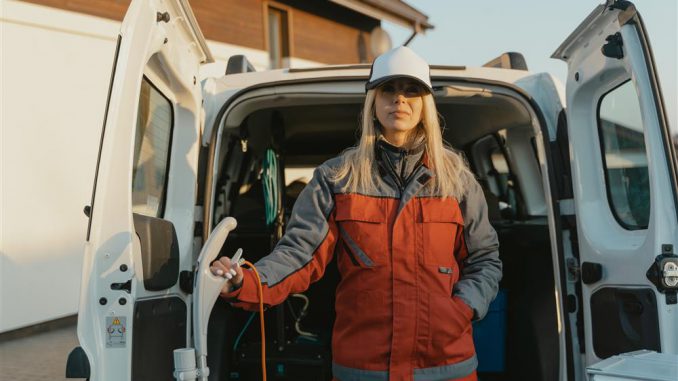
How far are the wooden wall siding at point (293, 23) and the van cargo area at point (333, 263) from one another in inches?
155

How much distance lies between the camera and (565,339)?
2.78m

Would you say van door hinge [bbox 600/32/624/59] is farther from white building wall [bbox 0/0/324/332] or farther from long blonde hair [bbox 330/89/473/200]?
white building wall [bbox 0/0/324/332]

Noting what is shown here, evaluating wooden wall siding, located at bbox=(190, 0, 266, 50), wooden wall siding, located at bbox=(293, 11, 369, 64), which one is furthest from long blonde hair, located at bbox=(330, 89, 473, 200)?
wooden wall siding, located at bbox=(293, 11, 369, 64)

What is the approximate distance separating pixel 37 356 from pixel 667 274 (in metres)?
5.64

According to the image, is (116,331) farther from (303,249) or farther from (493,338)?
(493,338)

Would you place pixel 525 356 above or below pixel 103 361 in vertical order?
below

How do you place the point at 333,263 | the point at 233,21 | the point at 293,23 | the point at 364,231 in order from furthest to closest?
the point at 293,23
the point at 233,21
the point at 333,263
the point at 364,231

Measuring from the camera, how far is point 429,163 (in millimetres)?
2346

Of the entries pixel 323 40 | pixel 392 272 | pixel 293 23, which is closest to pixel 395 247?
pixel 392 272

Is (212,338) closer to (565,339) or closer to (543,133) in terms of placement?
(565,339)

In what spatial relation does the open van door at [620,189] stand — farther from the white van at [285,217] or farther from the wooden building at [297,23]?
the wooden building at [297,23]

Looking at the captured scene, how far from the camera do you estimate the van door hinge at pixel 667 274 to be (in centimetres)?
222

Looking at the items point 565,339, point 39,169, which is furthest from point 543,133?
point 39,169

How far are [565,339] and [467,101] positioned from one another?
121cm
